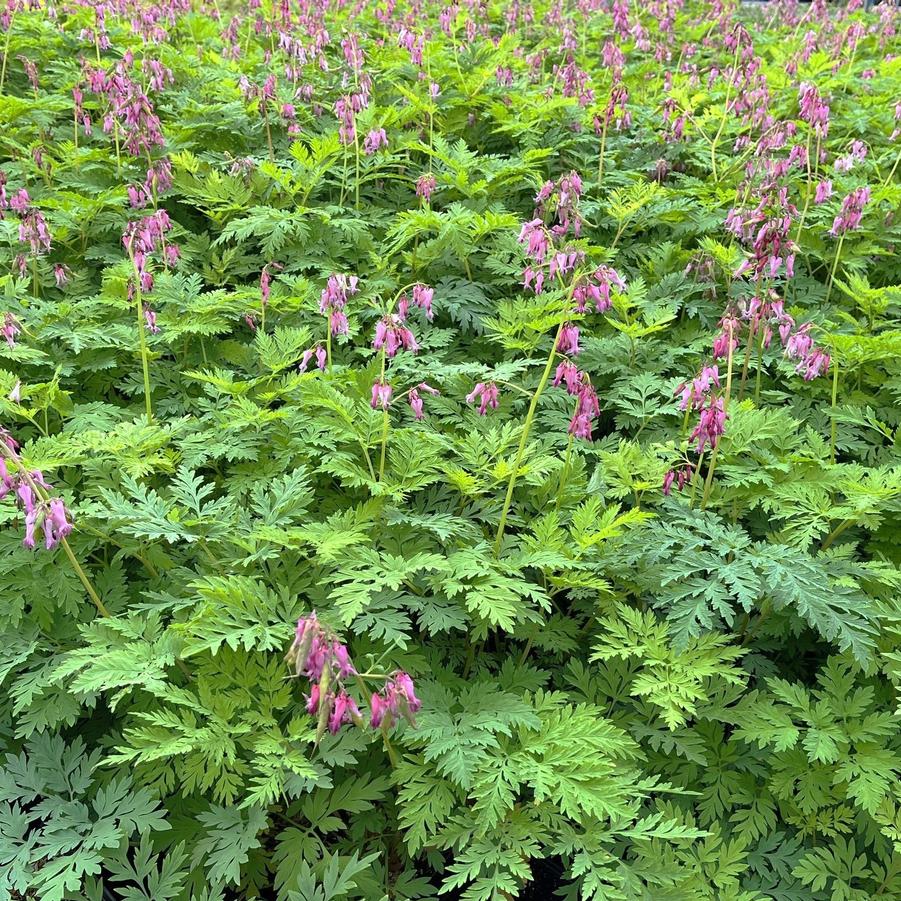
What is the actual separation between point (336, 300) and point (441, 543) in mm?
1320

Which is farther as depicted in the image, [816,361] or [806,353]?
[806,353]

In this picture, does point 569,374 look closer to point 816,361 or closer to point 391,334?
point 391,334

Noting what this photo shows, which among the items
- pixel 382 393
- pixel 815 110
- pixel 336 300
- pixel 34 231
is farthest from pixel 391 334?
pixel 815 110

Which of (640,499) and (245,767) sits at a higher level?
(640,499)

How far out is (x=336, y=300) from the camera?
143 inches

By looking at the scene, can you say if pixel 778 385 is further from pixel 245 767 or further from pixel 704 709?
pixel 245 767

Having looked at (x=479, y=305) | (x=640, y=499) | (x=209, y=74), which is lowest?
(x=640, y=499)

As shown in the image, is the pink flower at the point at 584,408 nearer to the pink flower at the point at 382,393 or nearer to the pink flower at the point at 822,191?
the pink flower at the point at 382,393

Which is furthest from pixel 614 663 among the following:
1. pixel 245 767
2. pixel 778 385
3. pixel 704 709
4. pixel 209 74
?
pixel 209 74

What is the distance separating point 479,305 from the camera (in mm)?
4723

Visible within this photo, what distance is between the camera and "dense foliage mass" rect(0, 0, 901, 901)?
8.57 ft

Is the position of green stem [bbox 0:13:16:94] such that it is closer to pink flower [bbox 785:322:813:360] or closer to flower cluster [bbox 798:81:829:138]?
flower cluster [bbox 798:81:829:138]

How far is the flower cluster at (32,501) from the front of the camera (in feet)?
8.66

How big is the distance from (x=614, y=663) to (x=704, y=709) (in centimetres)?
38
